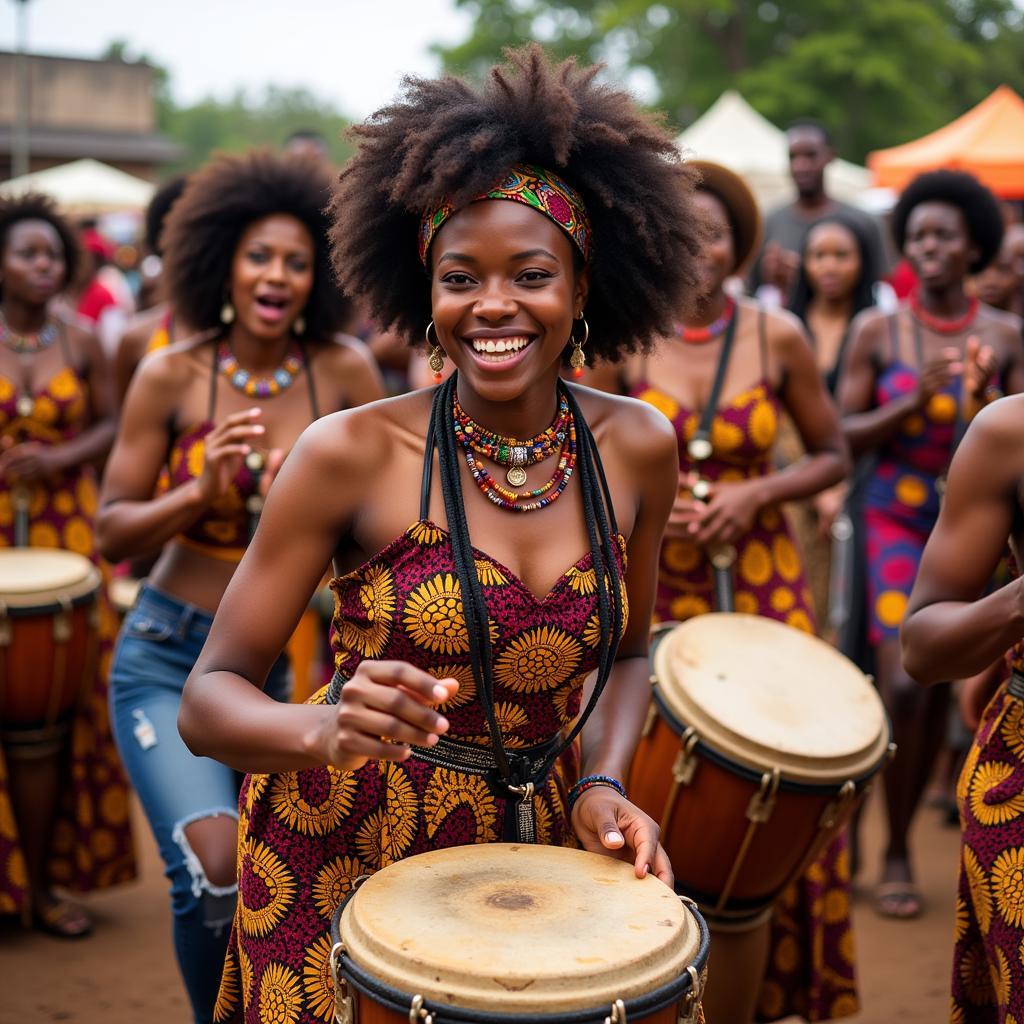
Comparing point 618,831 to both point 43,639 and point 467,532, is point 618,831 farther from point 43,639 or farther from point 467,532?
point 43,639

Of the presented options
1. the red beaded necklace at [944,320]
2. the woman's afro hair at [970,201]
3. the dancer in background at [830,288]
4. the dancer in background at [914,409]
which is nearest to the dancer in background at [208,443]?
the dancer in background at [914,409]

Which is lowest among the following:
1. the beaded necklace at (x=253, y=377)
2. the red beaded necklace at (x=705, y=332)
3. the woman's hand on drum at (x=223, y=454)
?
the woman's hand on drum at (x=223, y=454)

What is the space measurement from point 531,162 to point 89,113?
134 ft

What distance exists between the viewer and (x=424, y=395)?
2.91 metres

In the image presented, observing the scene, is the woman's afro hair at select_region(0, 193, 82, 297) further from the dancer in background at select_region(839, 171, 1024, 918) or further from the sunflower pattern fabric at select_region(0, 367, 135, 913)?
the dancer in background at select_region(839, 171, 1024, 918)

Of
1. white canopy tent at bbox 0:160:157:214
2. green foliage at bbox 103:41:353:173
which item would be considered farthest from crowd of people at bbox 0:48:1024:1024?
green foliage at bbox 103:41:353:173

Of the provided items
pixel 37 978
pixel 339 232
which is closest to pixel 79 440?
pixel 37 978

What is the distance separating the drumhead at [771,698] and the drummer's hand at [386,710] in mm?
1632

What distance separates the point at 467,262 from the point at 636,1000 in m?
1.32

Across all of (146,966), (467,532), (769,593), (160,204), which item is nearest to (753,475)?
(769,593)

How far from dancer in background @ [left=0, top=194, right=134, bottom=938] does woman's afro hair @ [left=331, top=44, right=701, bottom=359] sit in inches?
127

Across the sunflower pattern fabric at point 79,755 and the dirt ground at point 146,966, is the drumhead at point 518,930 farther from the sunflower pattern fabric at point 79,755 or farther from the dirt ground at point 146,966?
the sunflower pattern fabric at point 79,755

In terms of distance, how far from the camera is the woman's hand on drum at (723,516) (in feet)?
15.3

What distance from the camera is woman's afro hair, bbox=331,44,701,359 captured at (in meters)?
2.78
